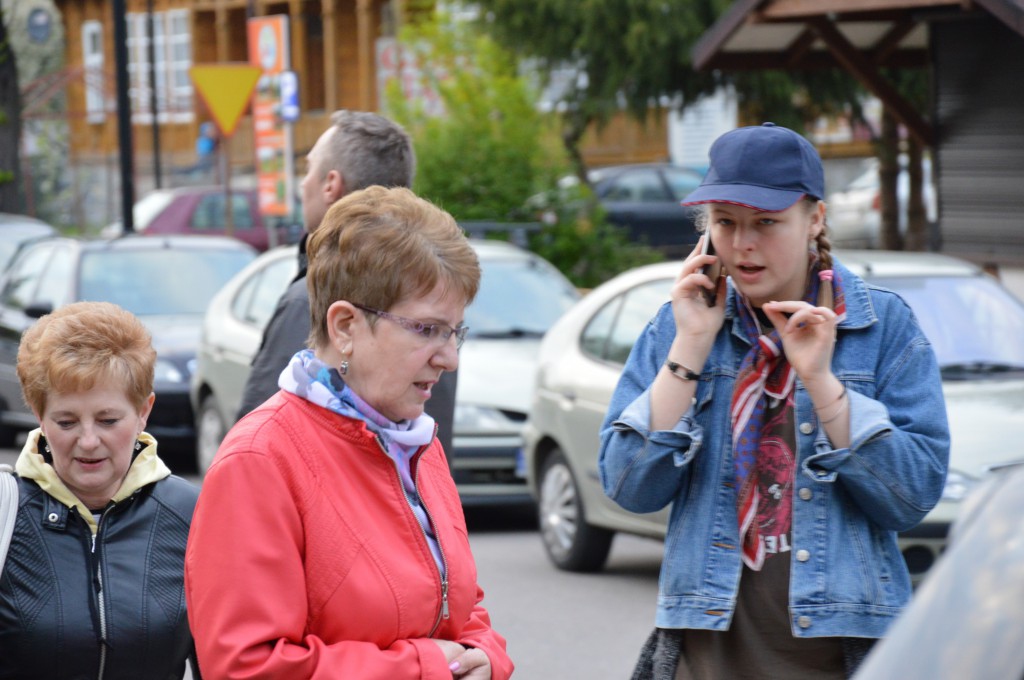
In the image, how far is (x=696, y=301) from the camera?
3266 mm

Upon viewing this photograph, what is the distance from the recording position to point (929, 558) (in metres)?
6.55

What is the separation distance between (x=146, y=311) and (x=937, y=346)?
7079mm

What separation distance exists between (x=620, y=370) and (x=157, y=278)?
5862 millimetres

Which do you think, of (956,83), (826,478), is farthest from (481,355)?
(826,478)

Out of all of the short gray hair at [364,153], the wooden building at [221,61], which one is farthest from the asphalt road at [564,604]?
the wooden building at [221,61]

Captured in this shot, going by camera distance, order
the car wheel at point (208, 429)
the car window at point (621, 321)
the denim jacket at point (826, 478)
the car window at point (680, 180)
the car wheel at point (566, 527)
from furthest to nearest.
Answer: the car window at point (680, 180) < the car wheel at point (208, 429) < the car wheel at point (566, 527) < the car window at point (621, 321) < the denim jacket at point (826, 478)

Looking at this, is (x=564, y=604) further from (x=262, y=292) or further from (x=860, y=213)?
(x=860, y=213)

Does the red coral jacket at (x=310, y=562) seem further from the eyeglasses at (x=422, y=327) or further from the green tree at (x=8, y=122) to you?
the green tree at (x=8, y=122)

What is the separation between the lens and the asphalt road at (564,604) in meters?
6.99

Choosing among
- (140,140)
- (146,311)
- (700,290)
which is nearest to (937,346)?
(700,290)

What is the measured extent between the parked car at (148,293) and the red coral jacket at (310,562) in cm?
958

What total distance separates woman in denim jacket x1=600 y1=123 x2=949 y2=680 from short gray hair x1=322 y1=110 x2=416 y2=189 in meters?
1.46

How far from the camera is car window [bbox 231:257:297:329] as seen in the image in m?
11.0

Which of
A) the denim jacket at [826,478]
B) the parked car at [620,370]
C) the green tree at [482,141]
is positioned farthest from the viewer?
the green tree at [482,141]
